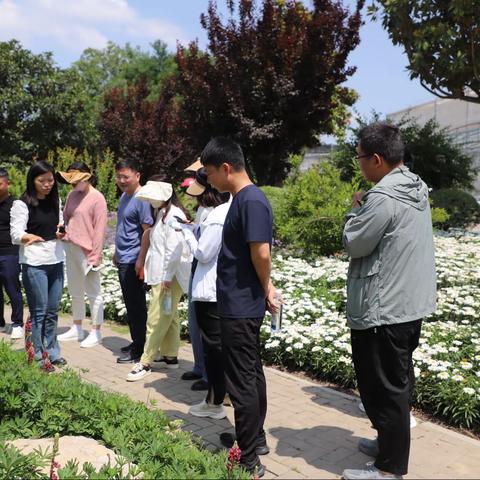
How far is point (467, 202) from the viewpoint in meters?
12.9

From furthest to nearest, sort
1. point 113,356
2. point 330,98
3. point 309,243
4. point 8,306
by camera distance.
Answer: point 330,98, point 309,243, point 8,306, point 113,356

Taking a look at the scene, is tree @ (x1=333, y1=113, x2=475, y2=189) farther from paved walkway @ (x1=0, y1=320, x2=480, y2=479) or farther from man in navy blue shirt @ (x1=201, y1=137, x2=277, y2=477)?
man in navy blue shirt @ (x1=201, y1=137, x2=277, y2=477)

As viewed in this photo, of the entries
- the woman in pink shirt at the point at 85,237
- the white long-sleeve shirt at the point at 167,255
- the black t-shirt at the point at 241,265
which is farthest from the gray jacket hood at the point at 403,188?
the woman in pink shirt at the point at 85,237

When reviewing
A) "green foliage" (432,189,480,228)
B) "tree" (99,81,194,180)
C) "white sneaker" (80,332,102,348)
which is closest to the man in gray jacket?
"white sneaker" (80,332,102,348)

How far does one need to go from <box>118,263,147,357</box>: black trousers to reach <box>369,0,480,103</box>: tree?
7739mm

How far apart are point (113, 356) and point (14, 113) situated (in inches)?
784

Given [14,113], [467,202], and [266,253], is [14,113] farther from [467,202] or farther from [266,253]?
[266,253]

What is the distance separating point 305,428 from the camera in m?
3.96

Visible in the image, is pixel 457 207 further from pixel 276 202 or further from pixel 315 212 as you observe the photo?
pixel 315 212

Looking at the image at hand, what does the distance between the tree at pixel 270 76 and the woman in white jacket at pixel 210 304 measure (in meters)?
10.6

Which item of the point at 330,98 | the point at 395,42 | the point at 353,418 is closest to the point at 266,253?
the point at 353,418

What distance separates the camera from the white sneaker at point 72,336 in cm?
629

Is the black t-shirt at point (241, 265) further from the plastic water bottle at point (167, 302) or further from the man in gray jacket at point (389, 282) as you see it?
the plastic water bottle at point (167, 302)

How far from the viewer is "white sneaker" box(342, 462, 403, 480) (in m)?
3.09
